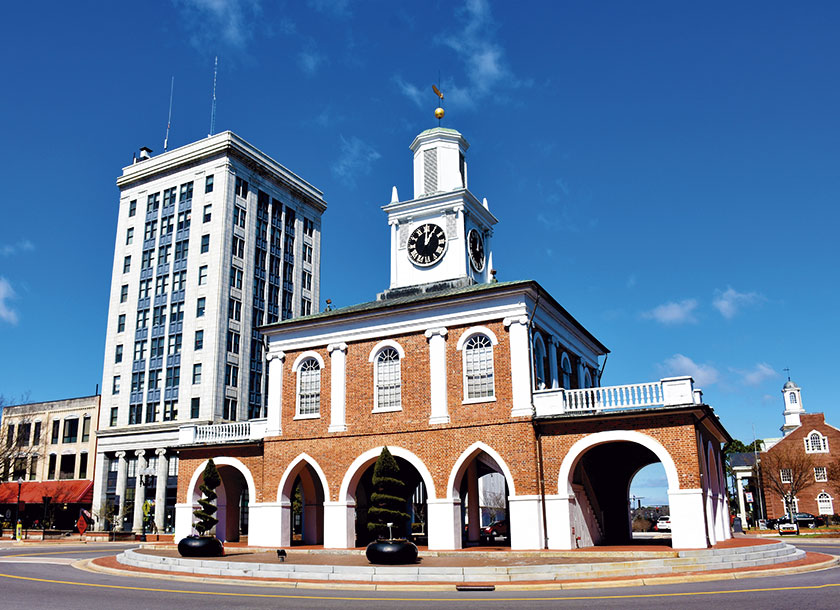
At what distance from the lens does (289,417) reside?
113 ft

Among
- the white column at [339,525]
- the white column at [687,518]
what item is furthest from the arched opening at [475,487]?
the white column at [687,518]

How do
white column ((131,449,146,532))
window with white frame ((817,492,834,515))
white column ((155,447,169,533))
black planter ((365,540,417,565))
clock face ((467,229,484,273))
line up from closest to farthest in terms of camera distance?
black planter ((365,540,417,565)), clock face ((467,229,484,273)), white column ((155,447,169,533)), white column ((131,449,146,532)), window with white frame ((817,492,834,515))

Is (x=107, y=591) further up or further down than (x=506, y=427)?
further down

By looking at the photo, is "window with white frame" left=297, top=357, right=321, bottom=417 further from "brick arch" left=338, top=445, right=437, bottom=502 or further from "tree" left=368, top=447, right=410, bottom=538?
"tree" left=368, top=447, right=410, bottom=538

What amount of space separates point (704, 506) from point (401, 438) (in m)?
12.3

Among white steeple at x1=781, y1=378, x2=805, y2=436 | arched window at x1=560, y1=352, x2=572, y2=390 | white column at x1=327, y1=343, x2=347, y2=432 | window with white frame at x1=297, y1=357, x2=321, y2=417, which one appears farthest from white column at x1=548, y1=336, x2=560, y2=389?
white steeple at x1=781, y1=378, x2=805, y2=436

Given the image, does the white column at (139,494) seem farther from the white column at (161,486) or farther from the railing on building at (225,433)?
the railing on building at (225,433)

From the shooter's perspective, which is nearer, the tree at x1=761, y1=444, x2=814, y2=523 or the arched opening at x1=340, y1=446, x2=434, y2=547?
the arched opening at x1=340, y1=446, x2=434, y2=547

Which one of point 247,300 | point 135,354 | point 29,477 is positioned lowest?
point 29,477

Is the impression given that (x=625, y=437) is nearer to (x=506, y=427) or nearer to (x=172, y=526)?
(x=506, y=427)

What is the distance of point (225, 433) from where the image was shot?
3684cm

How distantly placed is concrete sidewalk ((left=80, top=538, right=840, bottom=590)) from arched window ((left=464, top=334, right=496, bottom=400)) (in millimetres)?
6713

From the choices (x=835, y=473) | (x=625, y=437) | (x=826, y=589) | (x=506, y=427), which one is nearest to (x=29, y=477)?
(x=506, y=427)

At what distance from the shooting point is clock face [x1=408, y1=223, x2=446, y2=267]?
1438 inches
